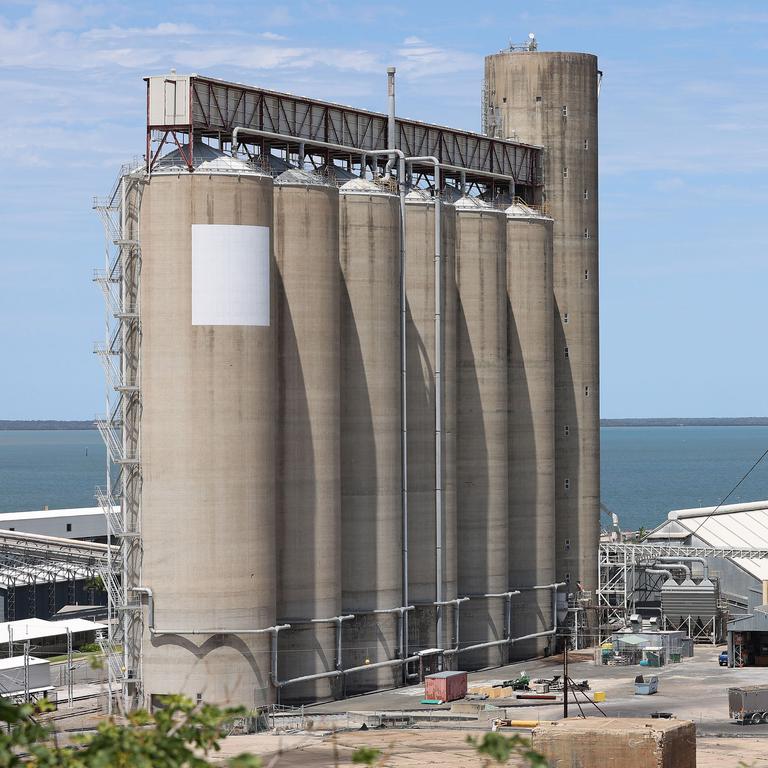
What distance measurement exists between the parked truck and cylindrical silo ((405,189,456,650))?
1581cm

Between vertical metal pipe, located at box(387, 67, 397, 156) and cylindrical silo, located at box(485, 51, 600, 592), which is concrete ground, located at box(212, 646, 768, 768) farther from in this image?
vertical metal pipe, located at box(387, 67, 397, 156)

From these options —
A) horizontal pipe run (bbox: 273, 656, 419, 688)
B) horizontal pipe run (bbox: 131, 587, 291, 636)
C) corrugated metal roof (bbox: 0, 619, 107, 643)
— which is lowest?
horizontal pipe run (bbox: 273, 656, 419, 688)

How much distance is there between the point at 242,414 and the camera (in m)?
68.2

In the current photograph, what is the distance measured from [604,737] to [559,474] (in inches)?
1603

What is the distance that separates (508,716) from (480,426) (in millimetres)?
19444

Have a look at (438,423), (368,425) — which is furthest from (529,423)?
(368,425)

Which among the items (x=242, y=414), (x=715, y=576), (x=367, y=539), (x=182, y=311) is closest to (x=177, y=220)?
(x=182, y=311)

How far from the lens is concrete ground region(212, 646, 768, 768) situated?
62.0m

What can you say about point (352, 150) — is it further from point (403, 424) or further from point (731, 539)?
point (731, 539)

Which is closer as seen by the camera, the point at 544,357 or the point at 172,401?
the point at 172,401

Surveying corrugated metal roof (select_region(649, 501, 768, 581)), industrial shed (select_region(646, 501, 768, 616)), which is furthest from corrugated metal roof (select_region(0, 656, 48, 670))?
corrugated metal roof (select_region(649, 501, 768, 581))

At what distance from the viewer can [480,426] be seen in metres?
85.7

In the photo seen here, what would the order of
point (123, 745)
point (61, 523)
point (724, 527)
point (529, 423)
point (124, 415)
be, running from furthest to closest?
point (61, 523) < point (724, 527) < point (529, 423) < point (124, 415) < point (123, 745)

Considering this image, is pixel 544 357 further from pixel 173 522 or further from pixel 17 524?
pixel 17 524
